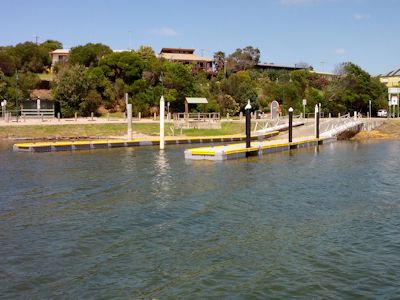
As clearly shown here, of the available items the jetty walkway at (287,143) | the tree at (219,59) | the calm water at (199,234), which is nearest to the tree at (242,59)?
the tree at (219,59)

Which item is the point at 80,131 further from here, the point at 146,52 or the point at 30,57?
the point at 30,57

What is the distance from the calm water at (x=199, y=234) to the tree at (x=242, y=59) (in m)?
101

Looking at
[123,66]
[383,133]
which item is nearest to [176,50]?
[123,66]

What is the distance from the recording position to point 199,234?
14.5 metres

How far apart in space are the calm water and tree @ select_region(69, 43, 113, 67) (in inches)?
2506

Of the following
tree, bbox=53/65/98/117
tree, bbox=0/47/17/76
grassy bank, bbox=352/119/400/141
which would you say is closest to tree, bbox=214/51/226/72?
A: tree, bbox=0/47/17/76

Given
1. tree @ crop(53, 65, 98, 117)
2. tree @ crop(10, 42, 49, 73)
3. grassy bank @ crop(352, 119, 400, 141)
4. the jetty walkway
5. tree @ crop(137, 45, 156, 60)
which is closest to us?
the jetty walkway

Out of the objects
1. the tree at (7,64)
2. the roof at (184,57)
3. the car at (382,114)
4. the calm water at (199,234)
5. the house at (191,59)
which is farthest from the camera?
the roof at (184,57)

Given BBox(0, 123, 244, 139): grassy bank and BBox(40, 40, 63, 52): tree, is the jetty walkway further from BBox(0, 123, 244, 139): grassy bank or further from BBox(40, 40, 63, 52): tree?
BBox(40, 40, 63, 52): tree

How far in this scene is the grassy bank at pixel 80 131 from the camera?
51.8 metres

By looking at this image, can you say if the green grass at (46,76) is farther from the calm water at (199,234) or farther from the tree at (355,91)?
the calm water at (199,234)

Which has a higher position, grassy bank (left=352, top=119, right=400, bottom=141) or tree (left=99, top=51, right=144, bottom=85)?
tree (left=99, top=51, right=144, bottom=85)

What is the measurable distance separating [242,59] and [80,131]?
80488mm

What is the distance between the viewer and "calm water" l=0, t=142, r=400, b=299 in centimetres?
1066
